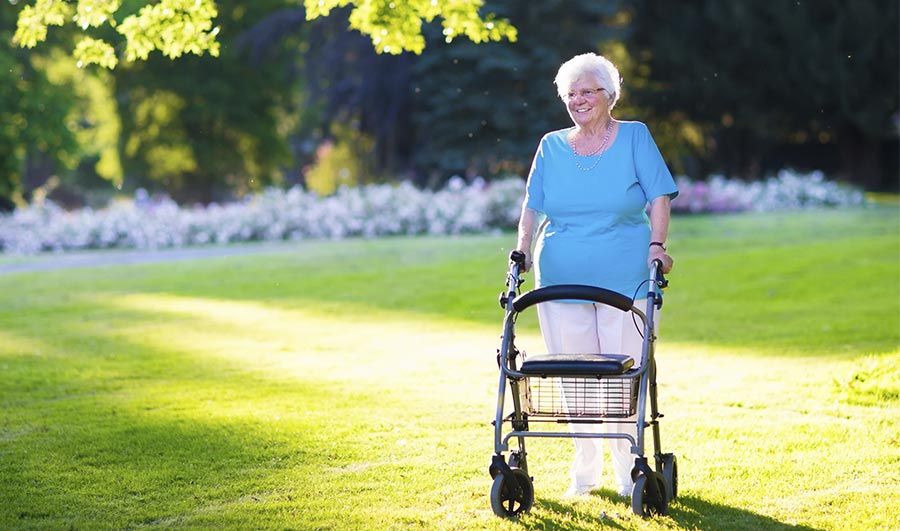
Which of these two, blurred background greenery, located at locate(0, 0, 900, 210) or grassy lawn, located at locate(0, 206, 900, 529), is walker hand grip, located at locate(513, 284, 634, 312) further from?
blurred background greenery, located at locate(0, 0, 900, 210)

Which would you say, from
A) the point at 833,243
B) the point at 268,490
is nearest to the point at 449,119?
the point at 833,243

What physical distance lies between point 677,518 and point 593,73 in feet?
5.67

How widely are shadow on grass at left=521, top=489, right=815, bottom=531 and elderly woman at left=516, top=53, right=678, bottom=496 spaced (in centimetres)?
62

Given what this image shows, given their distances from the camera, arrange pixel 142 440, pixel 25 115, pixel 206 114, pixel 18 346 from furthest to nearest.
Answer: pixel 206 114, pixel 25 115, pixel 18 346, pixel 142 440

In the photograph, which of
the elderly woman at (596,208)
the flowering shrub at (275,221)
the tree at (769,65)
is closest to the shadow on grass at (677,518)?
the elderly woman at (596,208)

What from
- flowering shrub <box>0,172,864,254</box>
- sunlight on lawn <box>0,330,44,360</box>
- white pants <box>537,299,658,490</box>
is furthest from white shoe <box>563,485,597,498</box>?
flowering shrub <box>0,172,864,254</box>

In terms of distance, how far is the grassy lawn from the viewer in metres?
5.80

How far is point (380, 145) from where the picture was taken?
32.2 meters

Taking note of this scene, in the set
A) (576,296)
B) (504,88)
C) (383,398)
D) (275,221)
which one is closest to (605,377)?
(576,296)

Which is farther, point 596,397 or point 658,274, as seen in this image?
point 658,274

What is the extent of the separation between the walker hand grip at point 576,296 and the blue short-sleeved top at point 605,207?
0.29 m

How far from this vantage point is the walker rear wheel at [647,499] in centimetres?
525

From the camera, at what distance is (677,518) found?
17.7 feet

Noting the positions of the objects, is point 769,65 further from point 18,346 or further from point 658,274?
point 658,274
